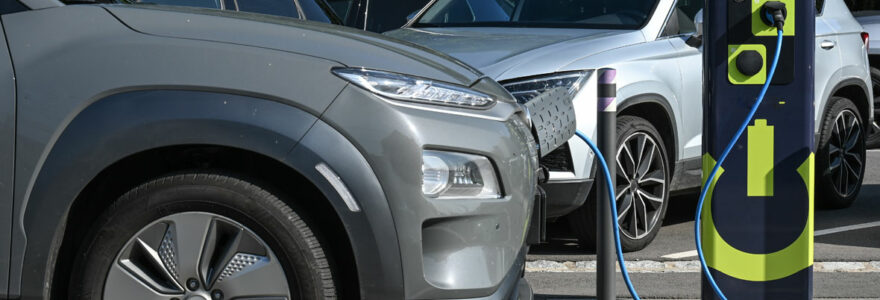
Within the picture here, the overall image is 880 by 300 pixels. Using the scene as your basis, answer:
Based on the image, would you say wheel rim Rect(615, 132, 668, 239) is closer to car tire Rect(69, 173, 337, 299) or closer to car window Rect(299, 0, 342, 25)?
car window Rect(299, 0, 342, 25)

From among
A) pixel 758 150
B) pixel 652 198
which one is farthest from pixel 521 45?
pixel 758 150

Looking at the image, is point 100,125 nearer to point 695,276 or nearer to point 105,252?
point 105,252

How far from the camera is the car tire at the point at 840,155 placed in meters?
7.31

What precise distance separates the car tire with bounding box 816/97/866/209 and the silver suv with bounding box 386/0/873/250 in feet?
0.05

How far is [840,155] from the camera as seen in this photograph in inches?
295

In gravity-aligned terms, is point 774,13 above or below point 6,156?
above

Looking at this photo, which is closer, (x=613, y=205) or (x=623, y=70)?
(x=613, y=205)

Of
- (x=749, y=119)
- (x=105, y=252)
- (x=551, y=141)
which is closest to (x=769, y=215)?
(x=749, y=119)

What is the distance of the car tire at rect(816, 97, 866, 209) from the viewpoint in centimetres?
731

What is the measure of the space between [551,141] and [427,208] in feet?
2.93

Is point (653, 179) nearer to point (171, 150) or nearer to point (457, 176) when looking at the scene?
point (457, 176)

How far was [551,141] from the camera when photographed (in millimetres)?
3967

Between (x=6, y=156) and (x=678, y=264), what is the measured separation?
3361 millimetres

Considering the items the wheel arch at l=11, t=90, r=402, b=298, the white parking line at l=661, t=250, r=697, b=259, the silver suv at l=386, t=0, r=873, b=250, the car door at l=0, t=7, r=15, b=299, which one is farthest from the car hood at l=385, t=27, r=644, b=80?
the car door at l=0, t=7, r=15, b=299
